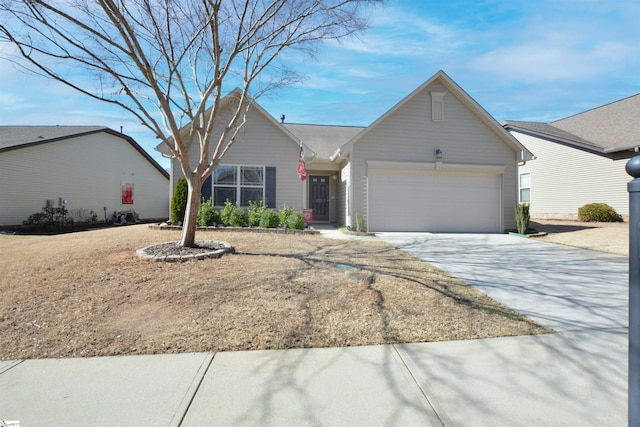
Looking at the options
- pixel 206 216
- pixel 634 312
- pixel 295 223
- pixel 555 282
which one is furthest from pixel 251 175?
pixel 634 312

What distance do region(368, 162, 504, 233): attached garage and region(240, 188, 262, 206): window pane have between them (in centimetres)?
428

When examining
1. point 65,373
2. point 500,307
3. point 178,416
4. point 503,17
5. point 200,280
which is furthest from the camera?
point 503,17

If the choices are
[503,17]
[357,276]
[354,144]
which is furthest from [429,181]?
[357,276]

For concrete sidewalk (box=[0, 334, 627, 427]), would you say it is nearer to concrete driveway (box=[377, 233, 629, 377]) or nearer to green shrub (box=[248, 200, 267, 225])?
concrete driveway (box=[377, 233, 629, 377])

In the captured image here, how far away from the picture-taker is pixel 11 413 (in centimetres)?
229

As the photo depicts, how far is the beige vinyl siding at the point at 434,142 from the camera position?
40.5ft

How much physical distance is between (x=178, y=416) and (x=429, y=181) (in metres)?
12.0

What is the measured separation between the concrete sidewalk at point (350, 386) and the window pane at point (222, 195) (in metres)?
9.90

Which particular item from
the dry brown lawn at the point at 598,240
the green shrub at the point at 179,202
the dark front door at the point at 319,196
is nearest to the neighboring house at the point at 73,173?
the green shrub at the point at 179,202

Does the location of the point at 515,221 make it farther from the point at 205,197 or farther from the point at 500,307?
the point at 205,197

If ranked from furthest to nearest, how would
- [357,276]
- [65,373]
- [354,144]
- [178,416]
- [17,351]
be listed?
1. [354,144]
2. [357,276]
3. [17,351]
4. [65,373]
5. [178,416]

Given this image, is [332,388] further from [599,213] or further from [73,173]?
[73,173]

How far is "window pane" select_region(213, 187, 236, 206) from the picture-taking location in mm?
12617

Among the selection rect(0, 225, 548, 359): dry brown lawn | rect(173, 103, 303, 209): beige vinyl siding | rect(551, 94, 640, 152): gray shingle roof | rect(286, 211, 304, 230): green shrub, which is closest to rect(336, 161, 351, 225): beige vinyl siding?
Result: rect(173, 103, 303, 209): beige vinyl siding
